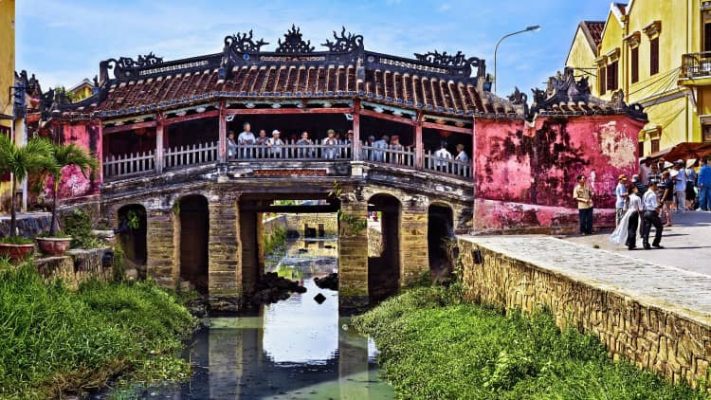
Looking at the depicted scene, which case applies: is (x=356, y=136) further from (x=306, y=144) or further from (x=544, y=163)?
(x=544, y=163)

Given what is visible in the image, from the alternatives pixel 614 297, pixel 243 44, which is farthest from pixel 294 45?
pixel 614 297

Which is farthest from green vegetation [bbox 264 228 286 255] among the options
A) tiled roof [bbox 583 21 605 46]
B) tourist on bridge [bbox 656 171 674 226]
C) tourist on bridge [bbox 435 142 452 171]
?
tourist on bridge [bbox 656 171 674 226]

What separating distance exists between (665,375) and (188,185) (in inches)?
550

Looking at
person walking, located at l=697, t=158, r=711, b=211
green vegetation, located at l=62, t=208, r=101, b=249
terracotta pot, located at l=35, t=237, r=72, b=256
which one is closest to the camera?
terracotta pot, located at l=35, t=237, r=72, b=256

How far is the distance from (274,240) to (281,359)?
23.5 metres

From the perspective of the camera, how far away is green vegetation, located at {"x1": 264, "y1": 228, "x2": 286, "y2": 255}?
3512 cm

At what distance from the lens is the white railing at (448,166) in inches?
770

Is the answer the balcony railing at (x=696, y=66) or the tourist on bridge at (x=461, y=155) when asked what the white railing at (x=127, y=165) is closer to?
the tourist on bridge at (x=461, y=155)

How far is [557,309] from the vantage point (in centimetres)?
1025

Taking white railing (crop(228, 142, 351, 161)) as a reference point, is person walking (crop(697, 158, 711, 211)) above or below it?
below

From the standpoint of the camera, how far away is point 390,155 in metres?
19.6

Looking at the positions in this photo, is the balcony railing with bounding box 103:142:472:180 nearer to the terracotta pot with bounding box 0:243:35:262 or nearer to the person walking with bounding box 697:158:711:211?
the person walking with bounding box 697:158:711:211

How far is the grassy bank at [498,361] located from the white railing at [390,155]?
4.64 metres

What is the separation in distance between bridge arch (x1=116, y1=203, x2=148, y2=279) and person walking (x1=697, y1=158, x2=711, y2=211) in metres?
14.1
